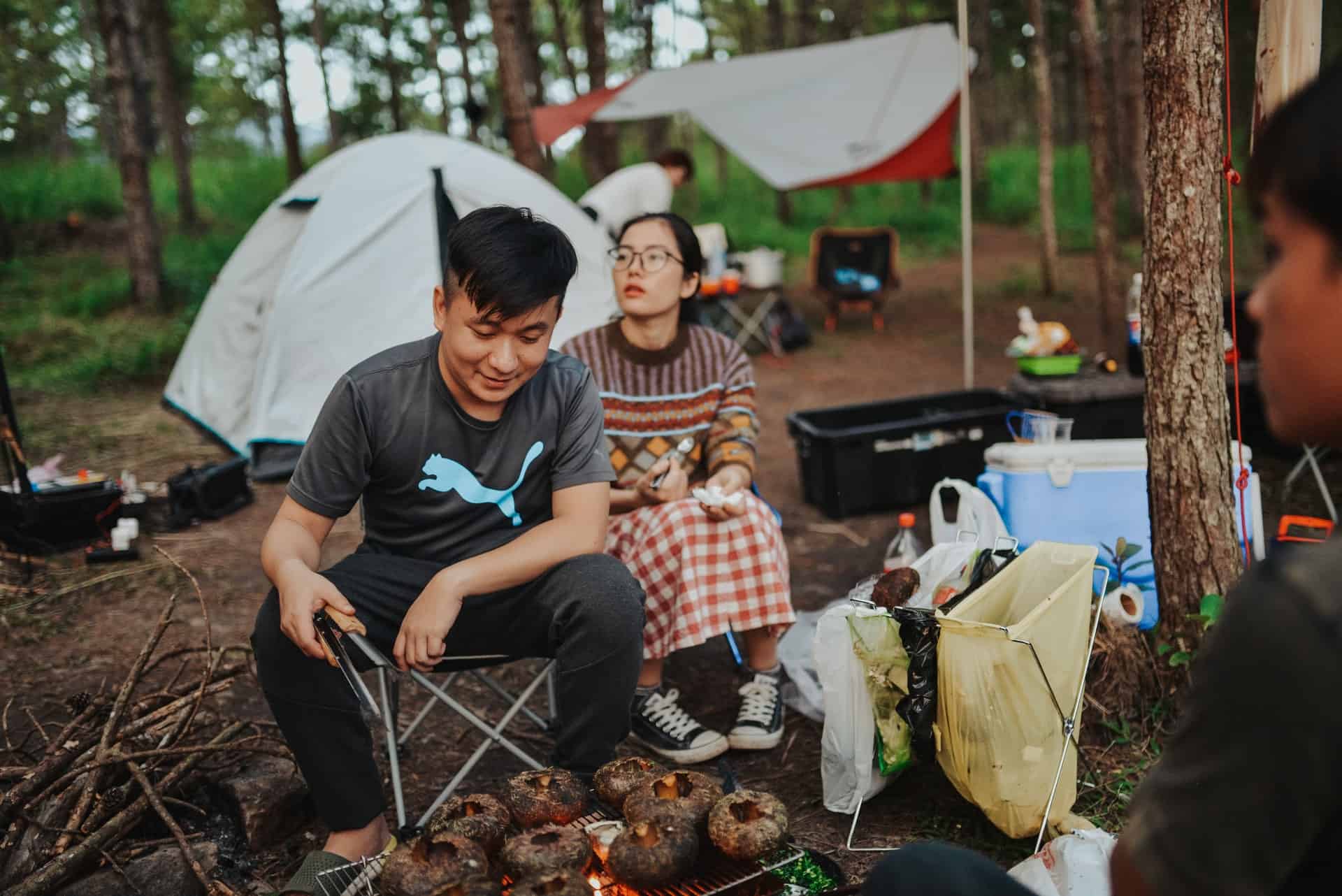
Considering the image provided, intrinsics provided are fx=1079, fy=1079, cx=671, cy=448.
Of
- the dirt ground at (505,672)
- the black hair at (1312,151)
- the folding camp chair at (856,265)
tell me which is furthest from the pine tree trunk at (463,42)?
the black hair at (1312,151)

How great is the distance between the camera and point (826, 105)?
842cm

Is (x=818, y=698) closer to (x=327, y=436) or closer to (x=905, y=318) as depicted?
(x=327, y=436)

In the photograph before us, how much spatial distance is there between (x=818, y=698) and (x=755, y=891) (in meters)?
1.20

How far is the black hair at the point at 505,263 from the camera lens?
206cm

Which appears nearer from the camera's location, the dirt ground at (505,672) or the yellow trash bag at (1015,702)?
the yellow trash bag at (1015,702)

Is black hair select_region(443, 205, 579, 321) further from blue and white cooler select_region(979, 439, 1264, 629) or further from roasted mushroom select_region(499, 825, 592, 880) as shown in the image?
blue and white cooler select_region(979, 439, 1264, 629)

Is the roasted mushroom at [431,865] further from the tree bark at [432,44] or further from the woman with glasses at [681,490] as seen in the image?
the tree bark at [432,44]

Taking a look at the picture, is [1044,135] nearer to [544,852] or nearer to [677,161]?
[677,161]

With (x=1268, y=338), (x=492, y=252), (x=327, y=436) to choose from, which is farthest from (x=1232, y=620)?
(x=327, y=436)

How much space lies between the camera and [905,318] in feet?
32.0

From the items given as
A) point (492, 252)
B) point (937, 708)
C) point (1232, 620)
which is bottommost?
point (937, 708)

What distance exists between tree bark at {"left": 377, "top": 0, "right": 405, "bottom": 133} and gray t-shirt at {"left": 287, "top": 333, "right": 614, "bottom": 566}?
15.9 meters

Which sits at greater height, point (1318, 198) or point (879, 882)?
point (1318, 198)

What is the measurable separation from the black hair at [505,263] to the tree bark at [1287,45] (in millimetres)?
1741
